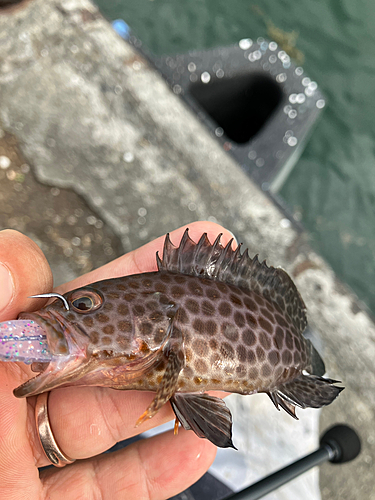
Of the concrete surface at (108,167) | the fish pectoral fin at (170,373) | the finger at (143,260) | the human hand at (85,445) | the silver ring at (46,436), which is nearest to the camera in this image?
the fish pectoral fin at (170,373)

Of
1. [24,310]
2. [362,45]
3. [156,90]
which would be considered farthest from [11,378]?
[362,45]

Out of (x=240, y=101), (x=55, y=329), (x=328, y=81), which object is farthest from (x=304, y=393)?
(x=328, y=81)

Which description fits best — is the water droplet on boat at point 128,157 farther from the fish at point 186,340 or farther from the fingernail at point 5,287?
the fingernail at point 5,287

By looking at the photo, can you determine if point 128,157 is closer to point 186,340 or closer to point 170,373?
point 186,340

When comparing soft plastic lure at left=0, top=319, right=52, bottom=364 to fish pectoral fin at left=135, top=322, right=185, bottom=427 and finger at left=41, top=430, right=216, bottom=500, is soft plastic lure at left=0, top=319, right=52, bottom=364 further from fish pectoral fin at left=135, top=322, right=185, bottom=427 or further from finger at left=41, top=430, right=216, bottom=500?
finger at left=41, top=430, right=216, bottom=500

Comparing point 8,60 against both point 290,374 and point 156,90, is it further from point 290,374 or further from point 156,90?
point 290,374

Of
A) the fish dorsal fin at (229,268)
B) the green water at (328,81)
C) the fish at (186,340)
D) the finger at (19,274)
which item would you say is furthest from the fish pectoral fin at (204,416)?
the green water at (328,81)
